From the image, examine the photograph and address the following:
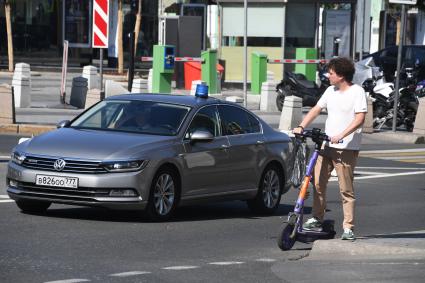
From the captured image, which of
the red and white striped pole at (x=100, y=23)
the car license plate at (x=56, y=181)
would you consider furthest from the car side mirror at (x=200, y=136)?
the red and white striped pole at (x=100, y=23)

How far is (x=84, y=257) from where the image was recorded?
1062 cm

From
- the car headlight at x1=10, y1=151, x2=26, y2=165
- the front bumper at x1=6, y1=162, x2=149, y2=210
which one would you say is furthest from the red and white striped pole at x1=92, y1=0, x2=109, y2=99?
the front bumper at x1=6, y1=162, x2=149, y2=210

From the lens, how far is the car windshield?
13953mm

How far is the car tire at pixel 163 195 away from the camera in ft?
43.5

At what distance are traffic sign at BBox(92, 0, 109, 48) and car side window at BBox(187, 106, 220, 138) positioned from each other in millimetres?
11175

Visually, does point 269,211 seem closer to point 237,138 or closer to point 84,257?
point 237,138

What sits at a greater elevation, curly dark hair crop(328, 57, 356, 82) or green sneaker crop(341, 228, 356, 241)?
curly dark hair crop(328, 57, 356, 82)

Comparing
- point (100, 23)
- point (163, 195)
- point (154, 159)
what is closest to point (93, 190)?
point (154, 159)

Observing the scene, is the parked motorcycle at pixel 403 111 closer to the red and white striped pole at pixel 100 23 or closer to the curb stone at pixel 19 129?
the red and white striped pole at pixel 100 23

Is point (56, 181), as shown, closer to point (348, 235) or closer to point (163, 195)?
point (163, 195)

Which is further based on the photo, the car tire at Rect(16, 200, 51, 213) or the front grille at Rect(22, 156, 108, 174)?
the car tire at Rect(16, 200, 51, 213)

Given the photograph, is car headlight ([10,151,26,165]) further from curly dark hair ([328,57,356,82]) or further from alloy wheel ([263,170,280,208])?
curly dark hair ([328,57,356,82])

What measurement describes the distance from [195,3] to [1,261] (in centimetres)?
4231

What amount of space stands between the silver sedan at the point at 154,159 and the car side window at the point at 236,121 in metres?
0.01
